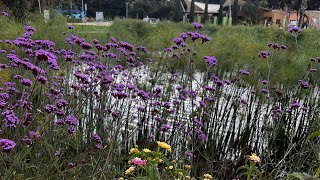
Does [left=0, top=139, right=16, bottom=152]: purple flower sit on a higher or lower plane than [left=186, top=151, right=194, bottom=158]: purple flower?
higher

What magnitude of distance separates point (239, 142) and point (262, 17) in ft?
123

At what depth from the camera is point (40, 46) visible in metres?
3.06

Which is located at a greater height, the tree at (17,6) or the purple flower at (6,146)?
the tree at (17,6)

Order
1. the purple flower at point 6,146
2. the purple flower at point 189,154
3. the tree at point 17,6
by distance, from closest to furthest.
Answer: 1. the purple flower at point 6,146
2. the purple flower at point 189,154
3. the tree at point 17,6

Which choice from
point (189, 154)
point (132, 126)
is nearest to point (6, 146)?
point (189, 154)

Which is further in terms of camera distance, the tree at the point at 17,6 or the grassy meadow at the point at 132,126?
the tree at the point at 17,6

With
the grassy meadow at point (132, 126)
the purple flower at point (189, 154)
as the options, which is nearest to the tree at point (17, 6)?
the grassy meadow at point (132, 126)

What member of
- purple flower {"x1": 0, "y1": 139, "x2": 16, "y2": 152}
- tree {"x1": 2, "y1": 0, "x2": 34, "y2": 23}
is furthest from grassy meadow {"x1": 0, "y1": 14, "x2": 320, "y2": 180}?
tree {"x1": 2, "y1": 0, "x2": 34, "y2": 23}

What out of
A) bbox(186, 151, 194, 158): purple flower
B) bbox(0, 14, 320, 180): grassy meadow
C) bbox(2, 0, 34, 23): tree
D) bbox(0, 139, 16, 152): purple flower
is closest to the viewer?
bbox(0, 139, 16, 152): purple flower

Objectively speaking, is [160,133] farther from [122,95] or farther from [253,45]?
[253,45]

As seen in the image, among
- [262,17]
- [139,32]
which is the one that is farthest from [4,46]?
[262,17]

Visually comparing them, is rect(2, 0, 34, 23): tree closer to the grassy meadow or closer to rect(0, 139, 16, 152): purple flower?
the grassy meadow

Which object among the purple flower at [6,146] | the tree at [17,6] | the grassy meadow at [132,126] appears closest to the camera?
the purple flower at [6,146]

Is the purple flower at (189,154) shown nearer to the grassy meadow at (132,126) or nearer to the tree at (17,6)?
the grassy meadow at (132,126)
